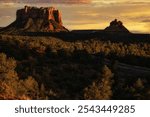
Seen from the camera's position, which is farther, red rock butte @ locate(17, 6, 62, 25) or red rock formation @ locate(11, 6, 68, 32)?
red rock butte @ locate(17, 6, 62, 25)

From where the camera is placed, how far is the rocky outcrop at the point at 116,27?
6434 inches

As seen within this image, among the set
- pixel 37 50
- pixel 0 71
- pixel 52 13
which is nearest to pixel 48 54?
pixel 37 50

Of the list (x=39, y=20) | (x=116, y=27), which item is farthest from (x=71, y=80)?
(x=39, y=20)

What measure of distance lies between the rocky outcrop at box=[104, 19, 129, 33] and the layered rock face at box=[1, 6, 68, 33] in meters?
16.9

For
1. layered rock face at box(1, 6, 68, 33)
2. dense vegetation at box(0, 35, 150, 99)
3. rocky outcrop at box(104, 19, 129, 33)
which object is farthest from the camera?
layered rock face at box(1, 6, 68, 33)

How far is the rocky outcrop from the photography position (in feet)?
536

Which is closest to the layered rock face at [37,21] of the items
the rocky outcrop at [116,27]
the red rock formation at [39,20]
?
the red rock formation at [39,20]

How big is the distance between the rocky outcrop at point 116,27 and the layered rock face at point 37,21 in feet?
55.4

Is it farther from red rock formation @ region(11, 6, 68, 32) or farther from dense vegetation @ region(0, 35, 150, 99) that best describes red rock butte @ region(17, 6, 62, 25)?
dense vegetation @ region(0, 35, 150, 99)

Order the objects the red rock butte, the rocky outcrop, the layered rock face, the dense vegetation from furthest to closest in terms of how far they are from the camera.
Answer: the red rock butte, the layered rock face, the rocky outcrop, the dense vegetation

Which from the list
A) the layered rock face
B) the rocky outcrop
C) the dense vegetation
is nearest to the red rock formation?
the layered rock face

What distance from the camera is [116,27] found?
170m

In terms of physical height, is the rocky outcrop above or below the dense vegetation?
below

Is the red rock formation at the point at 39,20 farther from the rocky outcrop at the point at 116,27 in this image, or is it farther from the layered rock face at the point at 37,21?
the rocky outcrop at the point at 116,27
